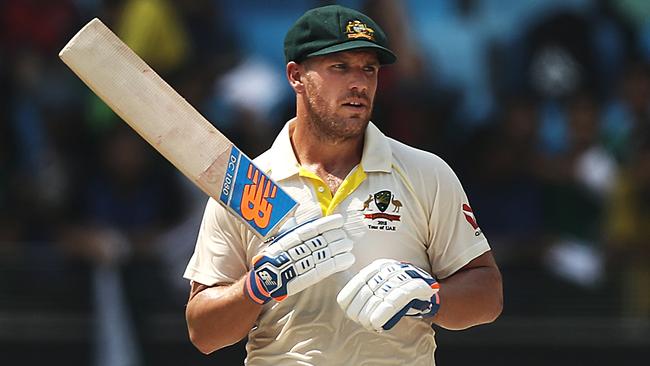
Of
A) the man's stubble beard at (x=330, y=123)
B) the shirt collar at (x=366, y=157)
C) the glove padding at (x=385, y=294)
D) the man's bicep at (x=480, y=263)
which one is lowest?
the man's bicep at (x=480, y=263)

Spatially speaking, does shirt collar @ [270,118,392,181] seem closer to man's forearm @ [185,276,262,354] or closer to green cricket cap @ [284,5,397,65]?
green cricket cap @ [284,5,397,65]

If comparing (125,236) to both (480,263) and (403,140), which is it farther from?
(480,263)

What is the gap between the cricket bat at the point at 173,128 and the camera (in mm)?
3156

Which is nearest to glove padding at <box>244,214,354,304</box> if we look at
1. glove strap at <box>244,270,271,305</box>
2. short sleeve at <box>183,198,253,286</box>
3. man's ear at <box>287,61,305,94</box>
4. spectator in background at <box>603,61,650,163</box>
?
glove strap at <box>244,270,271,305</box>

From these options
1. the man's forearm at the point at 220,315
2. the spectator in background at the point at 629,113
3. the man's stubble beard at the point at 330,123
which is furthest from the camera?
→ the spectator in background at the point at 629,113

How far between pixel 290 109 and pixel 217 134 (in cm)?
Result: 361

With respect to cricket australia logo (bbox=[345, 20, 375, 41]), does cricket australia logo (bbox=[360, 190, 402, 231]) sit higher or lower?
lower

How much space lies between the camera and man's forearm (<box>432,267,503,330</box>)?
321 centimetres

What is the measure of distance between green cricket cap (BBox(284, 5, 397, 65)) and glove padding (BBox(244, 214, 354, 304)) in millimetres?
433

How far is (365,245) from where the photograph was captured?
321 cm

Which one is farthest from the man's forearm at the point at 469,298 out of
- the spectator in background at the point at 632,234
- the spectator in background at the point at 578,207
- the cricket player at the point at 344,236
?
the spectator in background at the point at 632,234

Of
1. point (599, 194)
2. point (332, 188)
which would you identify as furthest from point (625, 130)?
point (332, 188)

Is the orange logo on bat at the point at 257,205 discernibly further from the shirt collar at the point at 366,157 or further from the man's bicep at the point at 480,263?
the man's bicep at the point at 480,263

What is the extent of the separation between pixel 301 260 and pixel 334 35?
0.57m
